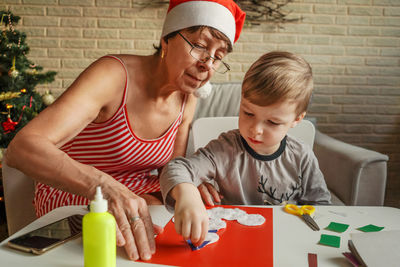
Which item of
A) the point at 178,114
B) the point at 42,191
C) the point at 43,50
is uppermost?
the point at 43,50

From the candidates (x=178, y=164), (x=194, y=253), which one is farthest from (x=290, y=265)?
(x=178, y=164)

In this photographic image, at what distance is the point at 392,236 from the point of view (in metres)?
0.71

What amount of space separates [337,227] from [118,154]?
0.83 metres

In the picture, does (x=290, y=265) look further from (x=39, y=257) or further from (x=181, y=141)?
(x=181, y=141)

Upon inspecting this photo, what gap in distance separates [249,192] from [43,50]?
291cm

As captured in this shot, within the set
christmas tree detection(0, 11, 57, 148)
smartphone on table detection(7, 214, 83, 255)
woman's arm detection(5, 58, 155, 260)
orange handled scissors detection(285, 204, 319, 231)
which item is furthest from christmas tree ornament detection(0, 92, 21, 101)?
orange handled scissors detection(285, 204, 319, 231)

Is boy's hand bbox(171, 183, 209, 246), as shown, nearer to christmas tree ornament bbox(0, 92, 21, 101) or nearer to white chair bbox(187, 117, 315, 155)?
white chair bbox(187, 117, 315, 155)

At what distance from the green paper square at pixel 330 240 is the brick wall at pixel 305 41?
2754 mm

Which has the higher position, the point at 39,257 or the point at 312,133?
the point at 312,133

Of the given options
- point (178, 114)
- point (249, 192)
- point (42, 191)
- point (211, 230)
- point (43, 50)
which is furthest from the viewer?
point (43, 50)

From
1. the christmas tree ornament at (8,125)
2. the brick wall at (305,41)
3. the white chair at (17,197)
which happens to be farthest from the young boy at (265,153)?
the brick wall at (305,41)

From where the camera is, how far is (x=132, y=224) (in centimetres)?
77

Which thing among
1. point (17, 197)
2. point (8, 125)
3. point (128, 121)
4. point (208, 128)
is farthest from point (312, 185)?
point (8, 125)

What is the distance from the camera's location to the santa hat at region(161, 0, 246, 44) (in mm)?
1209
